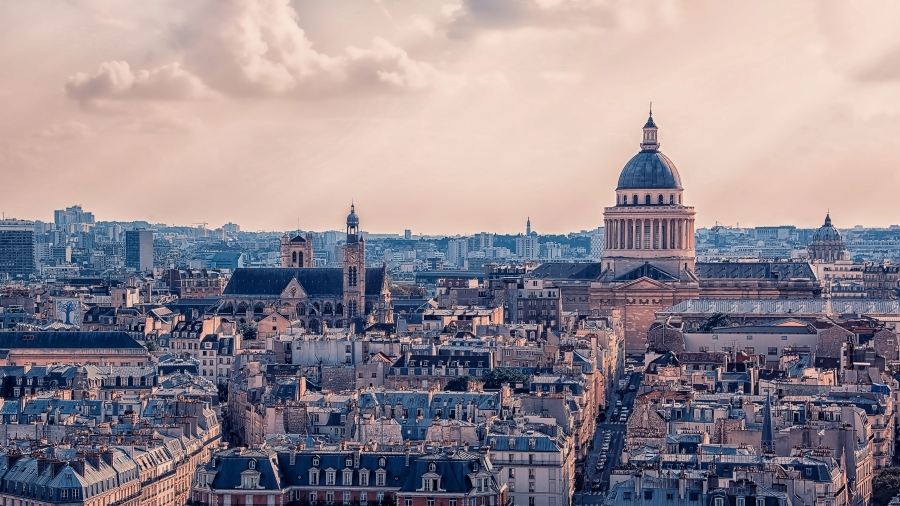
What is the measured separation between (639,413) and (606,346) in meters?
47.5

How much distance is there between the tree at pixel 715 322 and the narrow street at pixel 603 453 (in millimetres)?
25677

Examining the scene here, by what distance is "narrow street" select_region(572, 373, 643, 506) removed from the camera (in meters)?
104

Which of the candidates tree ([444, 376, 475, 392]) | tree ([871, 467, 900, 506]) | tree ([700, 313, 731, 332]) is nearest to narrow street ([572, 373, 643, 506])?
tree ([444, 376, 475, 392])

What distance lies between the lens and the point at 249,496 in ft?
286

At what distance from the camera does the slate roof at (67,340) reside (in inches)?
6447

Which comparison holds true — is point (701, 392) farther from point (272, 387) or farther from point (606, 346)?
point (606, 346)

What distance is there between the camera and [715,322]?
7008 inches

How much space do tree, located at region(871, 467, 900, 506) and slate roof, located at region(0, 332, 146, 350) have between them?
7244cm

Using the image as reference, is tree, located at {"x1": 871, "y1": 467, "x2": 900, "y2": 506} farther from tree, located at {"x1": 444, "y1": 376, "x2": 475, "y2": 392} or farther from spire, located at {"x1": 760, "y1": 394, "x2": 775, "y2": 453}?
tree, located at {"x1": 444, "y1": 376, "x2": 475, "y2": 392}

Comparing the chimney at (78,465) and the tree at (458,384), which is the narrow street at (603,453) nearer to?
the tree at (458,384)

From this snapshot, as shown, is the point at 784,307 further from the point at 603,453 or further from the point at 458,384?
the point at 603,453

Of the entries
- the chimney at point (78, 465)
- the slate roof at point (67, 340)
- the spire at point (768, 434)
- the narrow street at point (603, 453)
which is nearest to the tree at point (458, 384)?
the narrow street at point (603, 453)

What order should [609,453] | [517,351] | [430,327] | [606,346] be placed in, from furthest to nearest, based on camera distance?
[430,327] → [606,346] → [517,351] → [609,453]

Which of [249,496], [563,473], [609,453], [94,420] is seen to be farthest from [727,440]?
[94,420]
